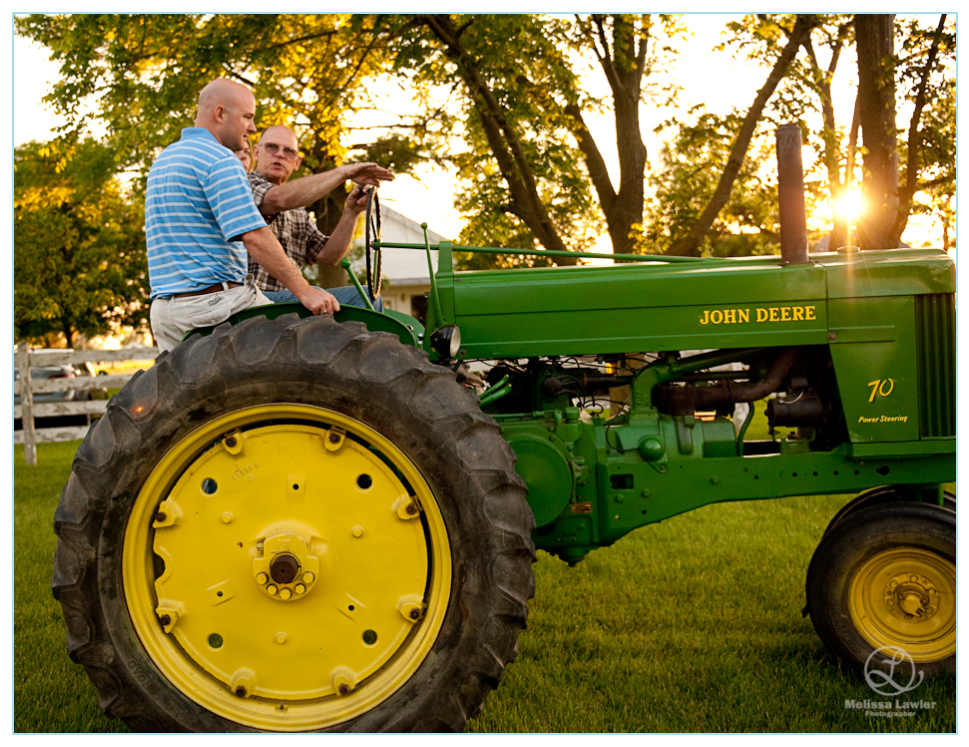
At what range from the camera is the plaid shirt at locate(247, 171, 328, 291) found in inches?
143

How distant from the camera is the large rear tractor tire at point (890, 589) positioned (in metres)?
3.00

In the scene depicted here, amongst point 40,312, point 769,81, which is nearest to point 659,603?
point 769,81

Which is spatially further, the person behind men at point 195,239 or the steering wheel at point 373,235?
the steering wheel at point 373,235

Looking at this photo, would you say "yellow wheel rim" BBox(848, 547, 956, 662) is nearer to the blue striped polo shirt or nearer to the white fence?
the blue striped polo shirt

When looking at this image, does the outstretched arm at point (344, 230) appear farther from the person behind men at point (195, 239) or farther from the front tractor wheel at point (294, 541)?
the front tractor wheel at point (294, 541)

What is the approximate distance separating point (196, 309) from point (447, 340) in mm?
916

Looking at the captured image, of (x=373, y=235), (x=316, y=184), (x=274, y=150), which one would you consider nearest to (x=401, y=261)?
(x=274, y=150)

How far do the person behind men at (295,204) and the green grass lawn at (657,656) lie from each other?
1704 millimetres

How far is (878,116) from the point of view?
560cm

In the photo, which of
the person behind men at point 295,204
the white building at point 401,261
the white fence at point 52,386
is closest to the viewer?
the person behind men at point 295,204

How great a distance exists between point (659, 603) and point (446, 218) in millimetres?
11124

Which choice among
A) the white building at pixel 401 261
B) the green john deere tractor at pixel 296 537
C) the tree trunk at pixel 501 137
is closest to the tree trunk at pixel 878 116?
the tree trunk at pixel 501 137

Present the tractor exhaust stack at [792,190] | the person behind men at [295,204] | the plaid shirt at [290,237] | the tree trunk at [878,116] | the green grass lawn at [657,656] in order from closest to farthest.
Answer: the green grass lawn at [657,656]
the person behind men at [295,204]
the tractor exhaust stack at [792,190]
the plaid shirt at [290,237]
the tree trunk at [878,116]

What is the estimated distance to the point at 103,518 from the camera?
245 cm
